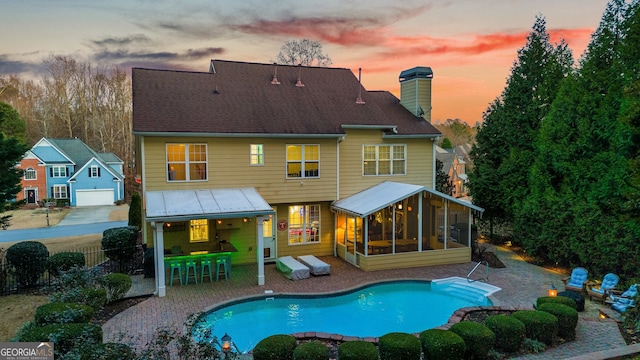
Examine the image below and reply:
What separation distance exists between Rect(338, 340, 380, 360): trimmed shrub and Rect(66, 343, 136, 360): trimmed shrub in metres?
3.57

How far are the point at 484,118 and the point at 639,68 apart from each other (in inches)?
330

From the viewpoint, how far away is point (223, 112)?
16094mm

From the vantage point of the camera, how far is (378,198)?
15789 millimetres

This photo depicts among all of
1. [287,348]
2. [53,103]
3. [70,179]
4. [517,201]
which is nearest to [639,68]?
[517,201]

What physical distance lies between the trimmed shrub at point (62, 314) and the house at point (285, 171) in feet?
14.2

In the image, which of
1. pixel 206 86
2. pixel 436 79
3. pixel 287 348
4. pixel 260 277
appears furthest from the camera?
pixel 436 79

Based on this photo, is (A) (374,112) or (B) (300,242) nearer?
(B) (300,242)

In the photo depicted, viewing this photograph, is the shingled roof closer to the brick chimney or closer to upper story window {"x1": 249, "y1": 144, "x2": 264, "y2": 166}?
the brick chimney

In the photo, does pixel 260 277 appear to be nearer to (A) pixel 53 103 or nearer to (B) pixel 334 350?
(B) pixel 334 350

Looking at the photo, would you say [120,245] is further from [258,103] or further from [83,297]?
[258,103]

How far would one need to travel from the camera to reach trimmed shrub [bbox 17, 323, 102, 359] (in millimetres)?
6986

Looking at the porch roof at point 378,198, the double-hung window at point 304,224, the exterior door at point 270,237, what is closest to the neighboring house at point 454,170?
the porch roof at point 378,198

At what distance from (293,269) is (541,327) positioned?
25.4 feet

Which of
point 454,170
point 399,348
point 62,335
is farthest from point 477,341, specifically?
point 454,170
